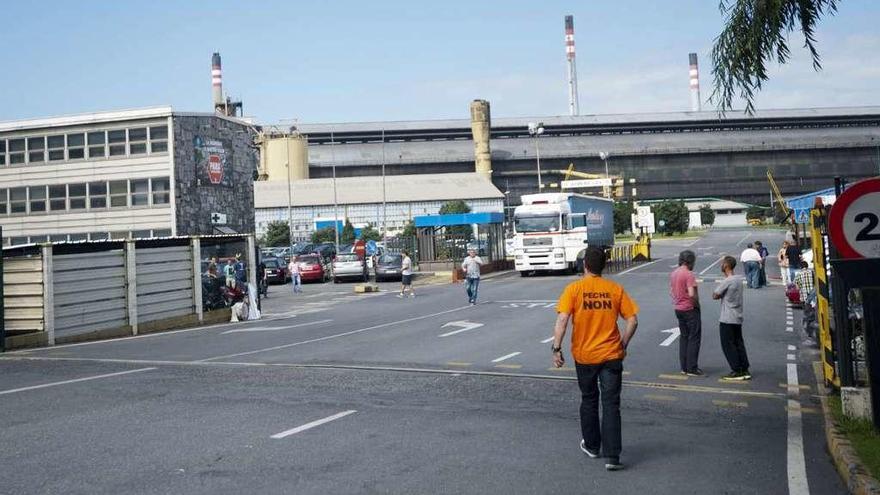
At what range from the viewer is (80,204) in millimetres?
46188

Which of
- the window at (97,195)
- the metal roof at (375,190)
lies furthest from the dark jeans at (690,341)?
the metal roof at (375,190)

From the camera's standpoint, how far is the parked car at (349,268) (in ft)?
155

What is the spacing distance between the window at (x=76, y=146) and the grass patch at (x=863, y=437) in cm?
4221

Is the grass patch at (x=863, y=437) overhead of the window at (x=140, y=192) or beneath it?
beneath

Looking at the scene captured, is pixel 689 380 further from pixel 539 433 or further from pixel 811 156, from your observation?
pixel 811 156

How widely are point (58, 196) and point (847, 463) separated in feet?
148

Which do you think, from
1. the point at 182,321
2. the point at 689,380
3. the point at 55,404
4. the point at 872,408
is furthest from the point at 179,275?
the point at 872,408

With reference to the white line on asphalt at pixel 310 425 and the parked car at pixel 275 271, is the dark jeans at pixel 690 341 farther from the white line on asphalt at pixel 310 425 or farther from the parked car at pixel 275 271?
the parked car at pixel 275 271

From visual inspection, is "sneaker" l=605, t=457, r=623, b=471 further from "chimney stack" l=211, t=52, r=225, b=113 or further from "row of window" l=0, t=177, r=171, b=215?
"chimney stack" l=211, t=52, r=225, b=113

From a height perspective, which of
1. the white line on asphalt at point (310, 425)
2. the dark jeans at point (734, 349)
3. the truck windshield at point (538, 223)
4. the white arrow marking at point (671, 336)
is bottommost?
the white arrow marking at point (671, 336)

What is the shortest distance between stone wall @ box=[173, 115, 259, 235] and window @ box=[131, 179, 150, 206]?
1467 millimetres

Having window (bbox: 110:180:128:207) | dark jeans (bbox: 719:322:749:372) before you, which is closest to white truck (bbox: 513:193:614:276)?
window (bbox: 110:180:128:207)

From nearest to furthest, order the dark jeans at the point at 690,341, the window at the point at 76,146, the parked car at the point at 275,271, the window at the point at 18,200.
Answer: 1. the dark jeans at the point at 690,341
2. the window at the point at 76,146
3. the window at the point at 18,200
4. the parked car at the point at 275,271

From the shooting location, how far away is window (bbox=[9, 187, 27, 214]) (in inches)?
1829
